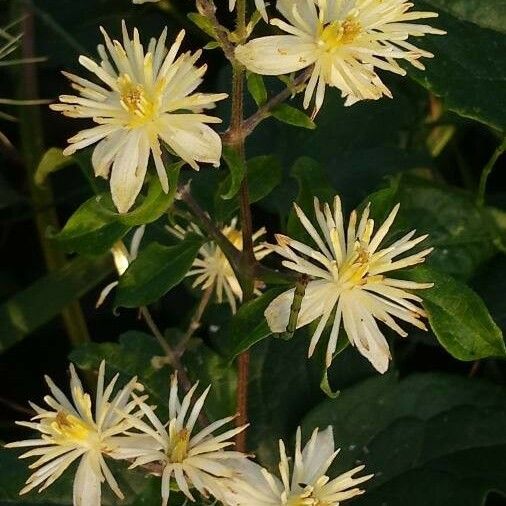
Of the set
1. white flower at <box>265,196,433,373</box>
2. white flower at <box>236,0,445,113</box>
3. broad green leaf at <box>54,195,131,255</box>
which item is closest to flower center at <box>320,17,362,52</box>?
white flower at <box>236,0,445,113</box>

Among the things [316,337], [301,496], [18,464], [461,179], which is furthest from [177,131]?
[461,179]

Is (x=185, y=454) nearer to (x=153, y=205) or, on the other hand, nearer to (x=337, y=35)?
(x=153, y=205)

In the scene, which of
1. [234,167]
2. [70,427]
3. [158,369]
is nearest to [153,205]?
[234,167]

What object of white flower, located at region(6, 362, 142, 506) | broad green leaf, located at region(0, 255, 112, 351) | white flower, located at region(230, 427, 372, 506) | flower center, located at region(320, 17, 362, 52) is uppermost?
broad green leaf, located at region(0, 255, 112, 351)

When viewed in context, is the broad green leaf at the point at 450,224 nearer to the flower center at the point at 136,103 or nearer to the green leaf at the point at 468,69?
the green leaf at the point at 468,69

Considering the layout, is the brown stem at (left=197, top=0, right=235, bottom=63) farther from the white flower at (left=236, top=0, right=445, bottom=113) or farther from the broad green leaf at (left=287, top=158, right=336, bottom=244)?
the broad green leaf at (left=287, top=158, right=336, bottom=244)

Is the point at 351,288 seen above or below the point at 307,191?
below
